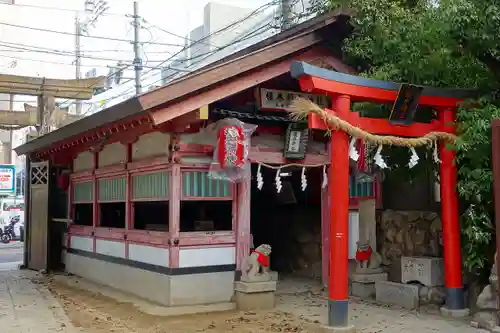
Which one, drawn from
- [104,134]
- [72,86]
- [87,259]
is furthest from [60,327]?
[72,86]

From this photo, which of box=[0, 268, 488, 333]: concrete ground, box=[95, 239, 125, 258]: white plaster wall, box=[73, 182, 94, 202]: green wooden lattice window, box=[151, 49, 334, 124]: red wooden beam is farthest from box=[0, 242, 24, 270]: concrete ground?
box=[151, 49, 334, 124]: red wooden beam

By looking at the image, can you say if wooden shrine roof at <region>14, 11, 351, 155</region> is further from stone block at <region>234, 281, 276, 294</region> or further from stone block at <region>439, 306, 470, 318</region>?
stone block at <region>439, 306, 470, 318</region>

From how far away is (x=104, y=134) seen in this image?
11.6 m

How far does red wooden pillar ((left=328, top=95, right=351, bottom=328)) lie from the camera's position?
794cm

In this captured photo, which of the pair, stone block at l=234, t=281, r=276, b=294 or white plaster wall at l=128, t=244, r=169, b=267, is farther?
white plaster wall at l=128, t=244, r=169, b=267

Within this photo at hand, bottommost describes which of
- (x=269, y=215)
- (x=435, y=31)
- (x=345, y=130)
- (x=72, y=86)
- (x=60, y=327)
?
(x=60, y=327)

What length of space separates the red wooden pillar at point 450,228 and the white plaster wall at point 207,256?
150 inches

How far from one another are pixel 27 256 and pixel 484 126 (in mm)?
13529

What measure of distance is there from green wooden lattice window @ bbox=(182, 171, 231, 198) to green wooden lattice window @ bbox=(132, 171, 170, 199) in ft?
1.19

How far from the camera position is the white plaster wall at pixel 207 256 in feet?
32.3

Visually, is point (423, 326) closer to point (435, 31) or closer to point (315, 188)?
point (435, 31)

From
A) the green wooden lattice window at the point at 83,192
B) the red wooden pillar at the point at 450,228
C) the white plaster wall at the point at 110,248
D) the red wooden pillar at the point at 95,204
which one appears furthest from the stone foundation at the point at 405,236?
the green wooden lattice window at the point at 83,192

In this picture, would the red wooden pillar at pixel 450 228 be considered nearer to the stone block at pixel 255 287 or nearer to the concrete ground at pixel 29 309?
the stone block at pixel 255 287

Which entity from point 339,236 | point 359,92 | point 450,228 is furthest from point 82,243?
point 450,228
